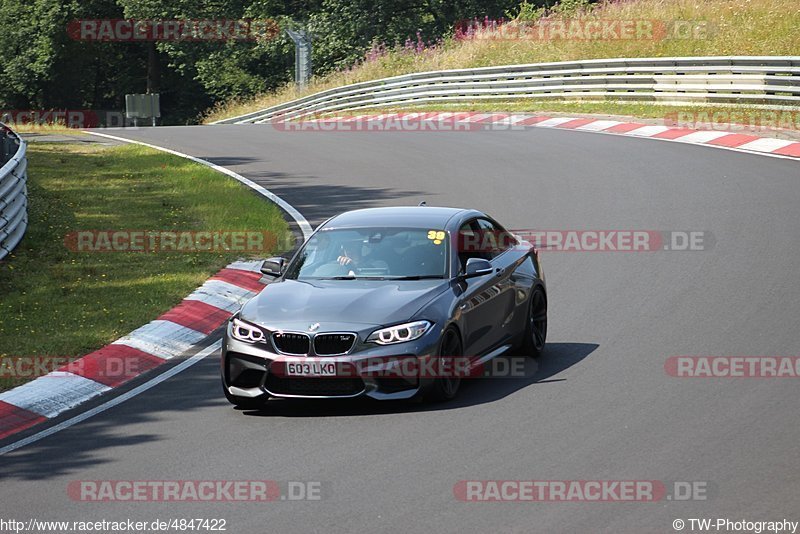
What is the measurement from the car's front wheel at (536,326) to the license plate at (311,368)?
2.38 metres

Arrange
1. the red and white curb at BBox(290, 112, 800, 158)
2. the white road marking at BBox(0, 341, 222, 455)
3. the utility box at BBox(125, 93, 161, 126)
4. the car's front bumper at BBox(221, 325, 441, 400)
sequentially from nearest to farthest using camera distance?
the white road marking at BBox(0, 341, 222, 455) → the car's front bumper at BBox(221, 325, 441, 400) → the red and white curb at BBox(290, 112, 800, 158) → the utility box at BBox(125, 93, 161, 126)

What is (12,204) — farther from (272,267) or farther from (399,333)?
(399,333)

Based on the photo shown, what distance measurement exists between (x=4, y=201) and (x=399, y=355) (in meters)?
8.43

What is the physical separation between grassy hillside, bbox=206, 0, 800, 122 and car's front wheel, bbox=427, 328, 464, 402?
22.1m

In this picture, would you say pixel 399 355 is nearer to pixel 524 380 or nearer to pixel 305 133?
pixel 524 380

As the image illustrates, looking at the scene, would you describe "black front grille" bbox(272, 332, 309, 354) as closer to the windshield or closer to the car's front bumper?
the car's front bumper

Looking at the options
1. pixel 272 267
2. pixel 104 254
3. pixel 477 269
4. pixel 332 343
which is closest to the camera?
pixel 332 343

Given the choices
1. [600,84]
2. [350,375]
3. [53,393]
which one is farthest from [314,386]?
[600,84]

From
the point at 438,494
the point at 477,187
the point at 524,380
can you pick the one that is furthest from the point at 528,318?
the point at 477,187

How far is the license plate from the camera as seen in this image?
9219 mm

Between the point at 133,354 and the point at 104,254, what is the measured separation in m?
5.19

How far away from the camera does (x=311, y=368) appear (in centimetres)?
927

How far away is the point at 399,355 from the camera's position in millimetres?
9281

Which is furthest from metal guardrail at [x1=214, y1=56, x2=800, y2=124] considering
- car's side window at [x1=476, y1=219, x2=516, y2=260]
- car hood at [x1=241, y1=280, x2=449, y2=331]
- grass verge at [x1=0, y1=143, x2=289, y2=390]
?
car hood at [x1=241, y1=280, x2=449, y2=331]
